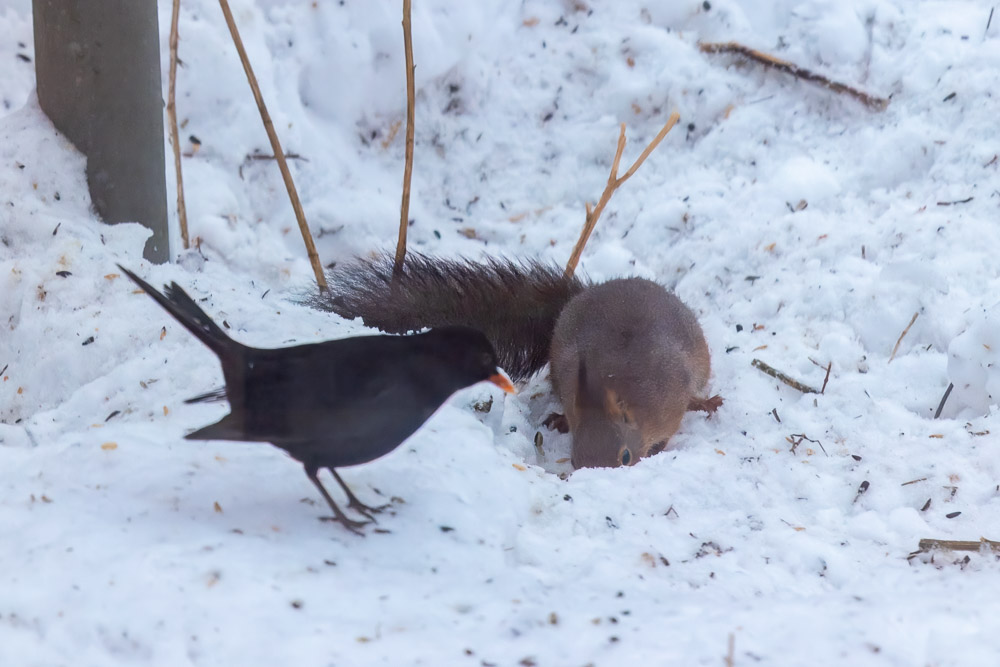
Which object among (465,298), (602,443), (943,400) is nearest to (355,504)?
(602,443)

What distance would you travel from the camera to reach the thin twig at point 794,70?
13.7 ft

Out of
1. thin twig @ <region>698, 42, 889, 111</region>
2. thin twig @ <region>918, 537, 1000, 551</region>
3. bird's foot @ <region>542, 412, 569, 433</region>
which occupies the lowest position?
bird's foot @ <region>542, 412, 569, 433</region>

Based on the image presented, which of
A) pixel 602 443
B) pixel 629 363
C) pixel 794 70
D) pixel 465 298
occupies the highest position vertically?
pixel 794 70

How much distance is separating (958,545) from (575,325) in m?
1.68

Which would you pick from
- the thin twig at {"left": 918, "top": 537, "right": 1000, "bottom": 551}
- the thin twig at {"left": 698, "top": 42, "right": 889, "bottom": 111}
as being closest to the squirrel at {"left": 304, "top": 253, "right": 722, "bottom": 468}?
the thin twig at {"left": 918, "top": 537, "right": 1000, "bottom": 551}

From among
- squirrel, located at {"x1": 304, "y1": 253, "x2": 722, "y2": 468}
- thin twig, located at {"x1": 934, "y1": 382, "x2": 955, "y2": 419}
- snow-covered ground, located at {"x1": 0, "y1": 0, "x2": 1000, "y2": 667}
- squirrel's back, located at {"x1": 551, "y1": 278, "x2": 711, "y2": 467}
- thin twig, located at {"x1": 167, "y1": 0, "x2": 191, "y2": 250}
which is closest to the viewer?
snow-covered ground, located at {"x1": 0, "y1": 0, "x2": 1000, "y2": 667}

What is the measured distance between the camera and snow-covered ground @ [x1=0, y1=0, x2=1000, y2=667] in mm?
1563

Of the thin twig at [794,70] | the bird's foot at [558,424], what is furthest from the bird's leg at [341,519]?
the thin twig at [794,70]

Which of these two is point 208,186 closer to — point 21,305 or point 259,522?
point 21,305

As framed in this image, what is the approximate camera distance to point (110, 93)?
114 inches

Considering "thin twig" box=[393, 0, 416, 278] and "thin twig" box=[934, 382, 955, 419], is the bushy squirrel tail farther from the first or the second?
"thin twig" box=[934, 382, 955, 419]

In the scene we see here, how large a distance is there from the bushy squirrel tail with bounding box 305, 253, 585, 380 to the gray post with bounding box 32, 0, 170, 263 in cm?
66

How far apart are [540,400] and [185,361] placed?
1.47m

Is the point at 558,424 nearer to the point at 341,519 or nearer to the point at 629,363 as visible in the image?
the point at 629,363
